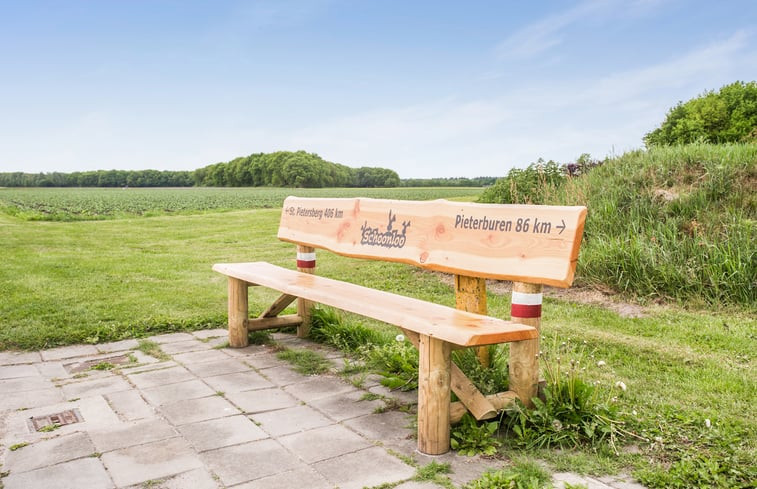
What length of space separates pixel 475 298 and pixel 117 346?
10.0 feet

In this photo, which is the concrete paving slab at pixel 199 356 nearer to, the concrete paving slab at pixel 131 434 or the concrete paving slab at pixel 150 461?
the concrete paving slab at pixel 131 434

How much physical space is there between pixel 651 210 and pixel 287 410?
588cm

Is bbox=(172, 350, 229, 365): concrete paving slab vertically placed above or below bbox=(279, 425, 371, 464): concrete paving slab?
below

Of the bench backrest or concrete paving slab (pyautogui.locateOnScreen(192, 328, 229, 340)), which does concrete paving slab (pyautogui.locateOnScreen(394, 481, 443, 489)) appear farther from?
concrete paving slab (pyautogui.locateOnScreen(192, 328, 229, 340))

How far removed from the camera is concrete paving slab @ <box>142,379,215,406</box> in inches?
152

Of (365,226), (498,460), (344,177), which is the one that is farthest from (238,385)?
(344,177)

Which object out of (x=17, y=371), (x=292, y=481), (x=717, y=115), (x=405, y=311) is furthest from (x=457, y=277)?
(x=717, y=115)

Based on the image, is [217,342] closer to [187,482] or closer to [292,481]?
[187,482]

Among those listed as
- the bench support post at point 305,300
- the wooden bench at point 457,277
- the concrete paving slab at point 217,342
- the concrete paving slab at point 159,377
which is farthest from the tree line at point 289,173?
the concrete paving slab at point 159,377

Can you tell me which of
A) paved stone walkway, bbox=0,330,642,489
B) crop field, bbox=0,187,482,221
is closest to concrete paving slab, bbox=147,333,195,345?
paved stone walkway, bbox=0,330,642,489

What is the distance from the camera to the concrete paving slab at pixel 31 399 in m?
3.79

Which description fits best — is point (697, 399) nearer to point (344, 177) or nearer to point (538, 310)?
point (538, 310)

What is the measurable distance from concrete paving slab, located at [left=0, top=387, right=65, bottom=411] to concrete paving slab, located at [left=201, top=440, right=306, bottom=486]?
1425 mm

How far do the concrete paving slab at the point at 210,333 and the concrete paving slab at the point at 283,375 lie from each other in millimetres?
1205
